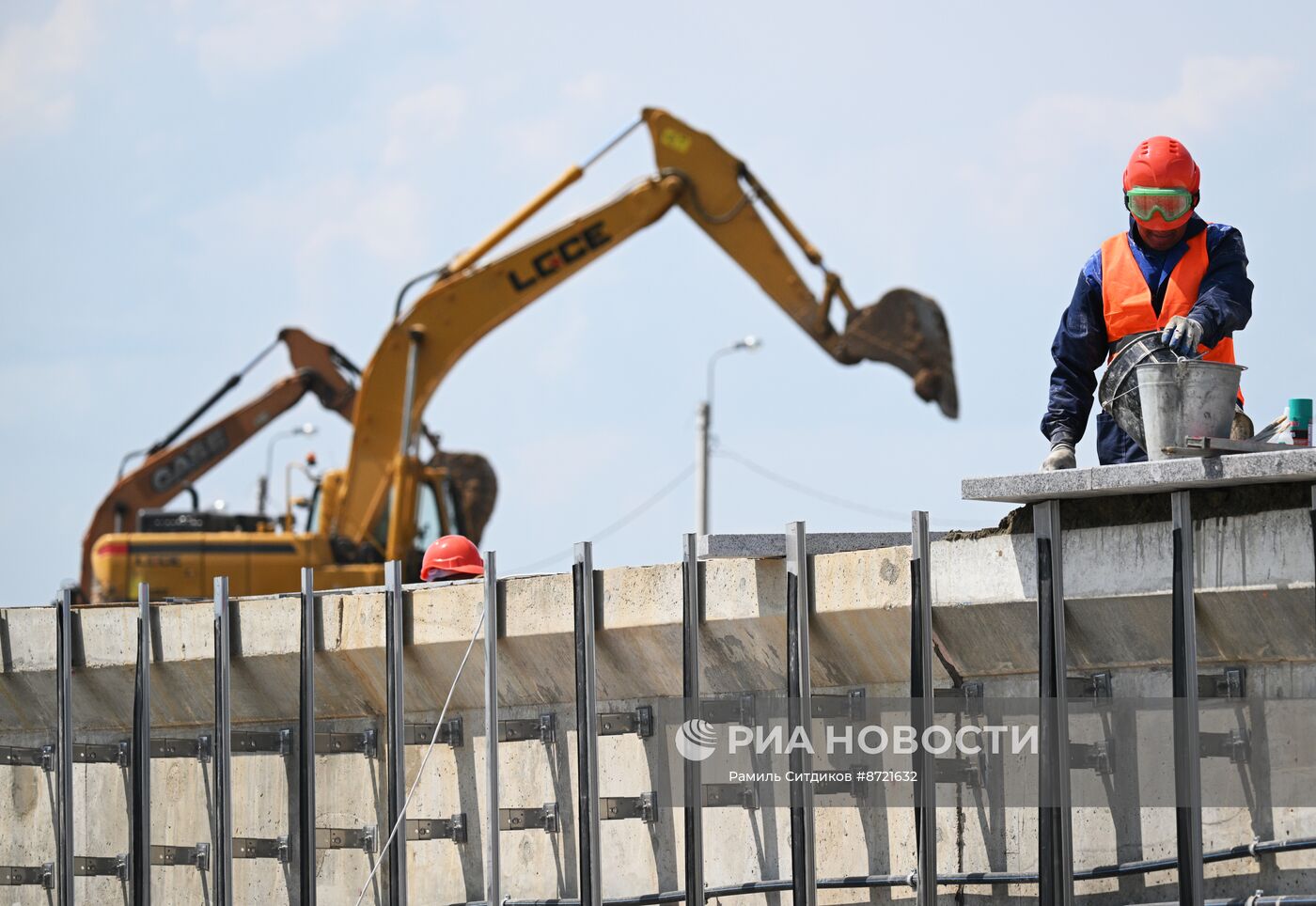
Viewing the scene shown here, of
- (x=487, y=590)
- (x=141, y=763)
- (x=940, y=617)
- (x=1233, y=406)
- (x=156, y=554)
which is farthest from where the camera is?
(x=156, y=554)

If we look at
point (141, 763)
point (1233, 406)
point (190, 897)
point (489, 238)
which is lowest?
point (190, 897)

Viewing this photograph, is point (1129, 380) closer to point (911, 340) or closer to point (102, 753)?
point (102, 753)

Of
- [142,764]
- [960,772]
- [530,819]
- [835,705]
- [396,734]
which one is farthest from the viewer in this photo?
[142,764]

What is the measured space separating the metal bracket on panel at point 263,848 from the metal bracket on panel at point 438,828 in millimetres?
1005

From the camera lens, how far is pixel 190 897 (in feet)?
37.3

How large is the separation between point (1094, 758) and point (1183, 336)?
1.55 metres

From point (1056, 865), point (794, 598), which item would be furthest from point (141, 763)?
point (1056, 865)

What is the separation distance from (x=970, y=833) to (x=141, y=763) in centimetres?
493

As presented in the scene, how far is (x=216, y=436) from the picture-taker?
27109mm

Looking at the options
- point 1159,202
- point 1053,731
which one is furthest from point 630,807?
point 1159,202

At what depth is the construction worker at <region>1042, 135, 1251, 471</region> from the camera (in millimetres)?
7594

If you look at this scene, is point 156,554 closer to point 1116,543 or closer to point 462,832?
point 462,832

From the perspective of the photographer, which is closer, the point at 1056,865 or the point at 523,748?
the point at 1056,865

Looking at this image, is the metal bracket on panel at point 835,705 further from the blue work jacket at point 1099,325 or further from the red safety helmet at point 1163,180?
the red safety helmet at point 1163,180
